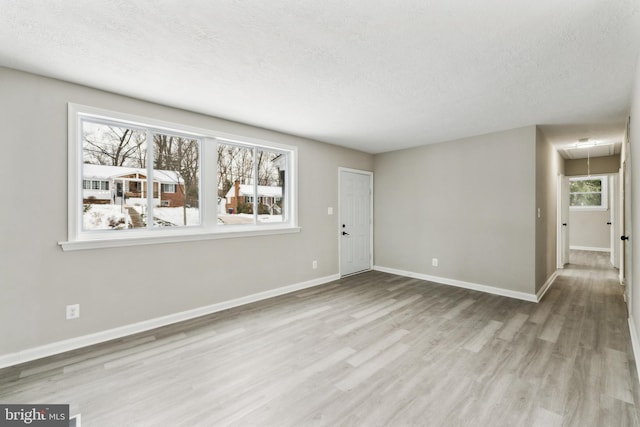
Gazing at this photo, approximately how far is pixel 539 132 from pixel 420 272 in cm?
290

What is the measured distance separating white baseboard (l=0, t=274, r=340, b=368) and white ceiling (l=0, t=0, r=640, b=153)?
7.99 ft

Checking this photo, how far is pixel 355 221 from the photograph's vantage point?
5.65 metres

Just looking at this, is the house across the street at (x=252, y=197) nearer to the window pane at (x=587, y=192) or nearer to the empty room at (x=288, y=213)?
the empty room at (x=288, y=213)

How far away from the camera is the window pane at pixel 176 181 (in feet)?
10.8

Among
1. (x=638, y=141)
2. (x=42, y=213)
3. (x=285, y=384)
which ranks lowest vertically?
(x=285, y=384)

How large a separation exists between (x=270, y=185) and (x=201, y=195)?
112 centimetres

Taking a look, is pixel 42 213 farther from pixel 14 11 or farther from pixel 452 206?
pixel 452 206

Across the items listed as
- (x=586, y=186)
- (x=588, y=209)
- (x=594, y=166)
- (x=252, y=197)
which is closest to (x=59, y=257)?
(x=252, y=197)

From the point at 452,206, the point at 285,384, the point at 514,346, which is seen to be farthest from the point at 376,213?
the point at 285,384

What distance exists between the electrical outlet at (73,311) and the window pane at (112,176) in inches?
29.7

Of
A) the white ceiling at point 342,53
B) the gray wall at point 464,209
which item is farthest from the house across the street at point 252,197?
the gray wall at point 464,209

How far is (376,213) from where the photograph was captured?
5.98m

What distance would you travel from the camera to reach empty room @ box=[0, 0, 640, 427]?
1844 millimetres

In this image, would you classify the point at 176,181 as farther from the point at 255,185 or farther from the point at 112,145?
the point at 255,185
